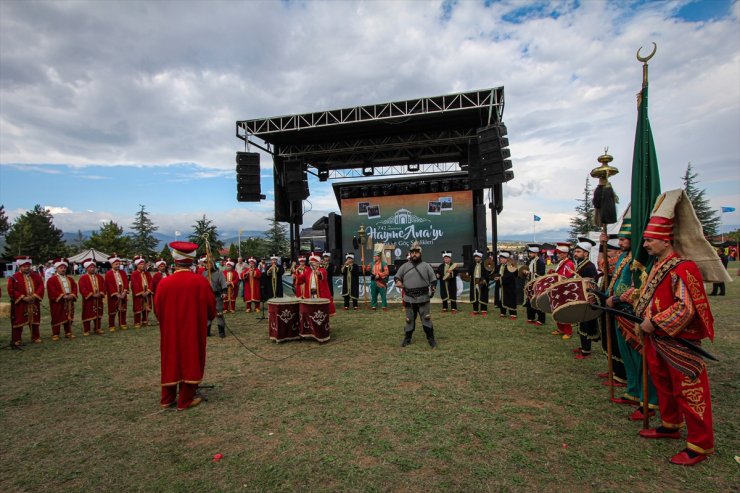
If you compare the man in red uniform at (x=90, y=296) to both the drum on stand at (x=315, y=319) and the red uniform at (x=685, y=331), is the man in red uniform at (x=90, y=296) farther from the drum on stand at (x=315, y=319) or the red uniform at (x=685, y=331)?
the red uniform at (x=685, y=331)

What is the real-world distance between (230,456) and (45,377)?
4605 mm

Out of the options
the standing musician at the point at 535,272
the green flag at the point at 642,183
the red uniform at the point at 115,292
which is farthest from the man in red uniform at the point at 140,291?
the green flag at the point at 642,183

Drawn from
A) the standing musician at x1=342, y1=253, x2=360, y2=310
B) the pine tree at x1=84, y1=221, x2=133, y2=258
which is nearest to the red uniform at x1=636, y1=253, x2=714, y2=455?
the standing musician at x1=342, y1=253, x2=360, y2=310

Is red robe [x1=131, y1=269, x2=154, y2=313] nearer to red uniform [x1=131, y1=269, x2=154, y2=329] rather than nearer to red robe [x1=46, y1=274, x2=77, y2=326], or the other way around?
red uniform [x1=131, y1=269, x2=154, y2=329]

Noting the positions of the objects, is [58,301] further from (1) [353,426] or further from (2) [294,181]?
(2) [294,181]

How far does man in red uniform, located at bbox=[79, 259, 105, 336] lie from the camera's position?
30.7 feet

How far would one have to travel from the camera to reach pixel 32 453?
3584 mm

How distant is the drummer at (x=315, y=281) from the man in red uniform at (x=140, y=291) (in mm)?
4422

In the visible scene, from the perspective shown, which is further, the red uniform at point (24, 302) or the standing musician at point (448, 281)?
the standing musician at point (448, 281)

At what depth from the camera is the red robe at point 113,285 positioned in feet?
32.0

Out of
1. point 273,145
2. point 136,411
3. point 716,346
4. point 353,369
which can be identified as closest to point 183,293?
point 136,411

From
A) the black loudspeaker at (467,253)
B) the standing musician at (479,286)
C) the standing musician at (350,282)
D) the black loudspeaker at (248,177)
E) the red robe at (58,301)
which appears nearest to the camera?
the red robe at (58,301)

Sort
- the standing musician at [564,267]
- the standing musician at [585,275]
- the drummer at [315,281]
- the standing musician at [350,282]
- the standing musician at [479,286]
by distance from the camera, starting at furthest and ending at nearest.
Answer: the standing musician at [350,282], the standing musician at [479,286], the drummer at [315,281], the standing musician at [564,267], the standing musician at [585,275]

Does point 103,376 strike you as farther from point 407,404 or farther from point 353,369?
point 407,404
